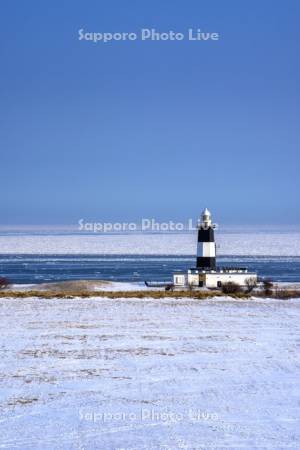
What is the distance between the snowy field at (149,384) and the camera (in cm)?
808

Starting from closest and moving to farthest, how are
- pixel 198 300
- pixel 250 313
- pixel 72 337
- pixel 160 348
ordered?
1. pixel 160 348
2. pixel 72 337
3. pixel 250 313
4. pixel 198 300

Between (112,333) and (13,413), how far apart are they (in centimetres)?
812

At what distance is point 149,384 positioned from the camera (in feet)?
35.9

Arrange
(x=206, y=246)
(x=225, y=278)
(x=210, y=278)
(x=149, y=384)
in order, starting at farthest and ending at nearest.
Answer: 1. (x=206, y=246)
2. (x=210, y=278)
3. (x=225, y=278)
4. (x=149, y=384)

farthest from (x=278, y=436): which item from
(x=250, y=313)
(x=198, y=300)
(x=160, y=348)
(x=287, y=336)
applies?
(x=198, y=300)

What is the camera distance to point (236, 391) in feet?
34.3

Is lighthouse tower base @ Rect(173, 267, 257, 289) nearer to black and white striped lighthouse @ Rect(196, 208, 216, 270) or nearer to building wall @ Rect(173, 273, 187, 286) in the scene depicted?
building wall @ Rect(173, 273, 187, 286)

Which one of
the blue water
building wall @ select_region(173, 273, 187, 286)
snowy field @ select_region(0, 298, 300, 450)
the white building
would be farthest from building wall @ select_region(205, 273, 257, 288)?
snowy field @ select_region(0, 298, 300, 450)

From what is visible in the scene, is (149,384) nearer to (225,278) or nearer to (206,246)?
(225,278)

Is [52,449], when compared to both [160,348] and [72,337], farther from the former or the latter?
[72,337]

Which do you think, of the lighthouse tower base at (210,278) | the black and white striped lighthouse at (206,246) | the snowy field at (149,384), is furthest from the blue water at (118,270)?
the snowy field at (149,384)

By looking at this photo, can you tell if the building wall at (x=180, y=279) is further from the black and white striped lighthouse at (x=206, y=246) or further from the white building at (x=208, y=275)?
the black and white striped lighthouse at (x=206, y=246)

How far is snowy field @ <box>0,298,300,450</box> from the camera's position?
8078mm

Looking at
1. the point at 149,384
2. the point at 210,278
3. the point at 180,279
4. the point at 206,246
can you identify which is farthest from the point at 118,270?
the point at 149,384
